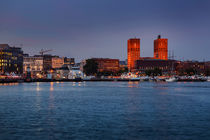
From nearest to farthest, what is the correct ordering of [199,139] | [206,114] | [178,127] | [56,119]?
[199,139] < [178,127] < [56,119] < [206,114]

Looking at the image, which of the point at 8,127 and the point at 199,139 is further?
the point at 8,127

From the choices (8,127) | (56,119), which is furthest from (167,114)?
(8,127)

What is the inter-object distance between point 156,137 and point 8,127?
14984mm

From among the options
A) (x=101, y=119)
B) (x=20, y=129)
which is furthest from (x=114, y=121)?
(x=20, y=129)

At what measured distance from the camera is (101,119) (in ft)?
123

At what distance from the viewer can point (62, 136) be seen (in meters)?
27.9

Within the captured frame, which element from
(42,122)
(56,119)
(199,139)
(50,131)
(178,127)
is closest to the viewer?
(199,139)

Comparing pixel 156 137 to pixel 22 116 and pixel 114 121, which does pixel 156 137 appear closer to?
pixel 114 121

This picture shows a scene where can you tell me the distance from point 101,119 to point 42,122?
697 centimetres

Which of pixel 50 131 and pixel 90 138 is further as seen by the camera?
pixel 50 131

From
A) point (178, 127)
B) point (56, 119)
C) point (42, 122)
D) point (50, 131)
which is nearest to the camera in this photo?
point (50, 131)

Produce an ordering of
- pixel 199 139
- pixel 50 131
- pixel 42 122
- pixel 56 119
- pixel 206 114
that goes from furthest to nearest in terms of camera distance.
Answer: pixel 206 114 < pixel 56 119 < pixel 42 122 < pixel 50 131 < pixel 199 139

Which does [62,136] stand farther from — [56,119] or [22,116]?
[22,116]

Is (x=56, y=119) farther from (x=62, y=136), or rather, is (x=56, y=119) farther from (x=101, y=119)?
(x=62, y=136)
